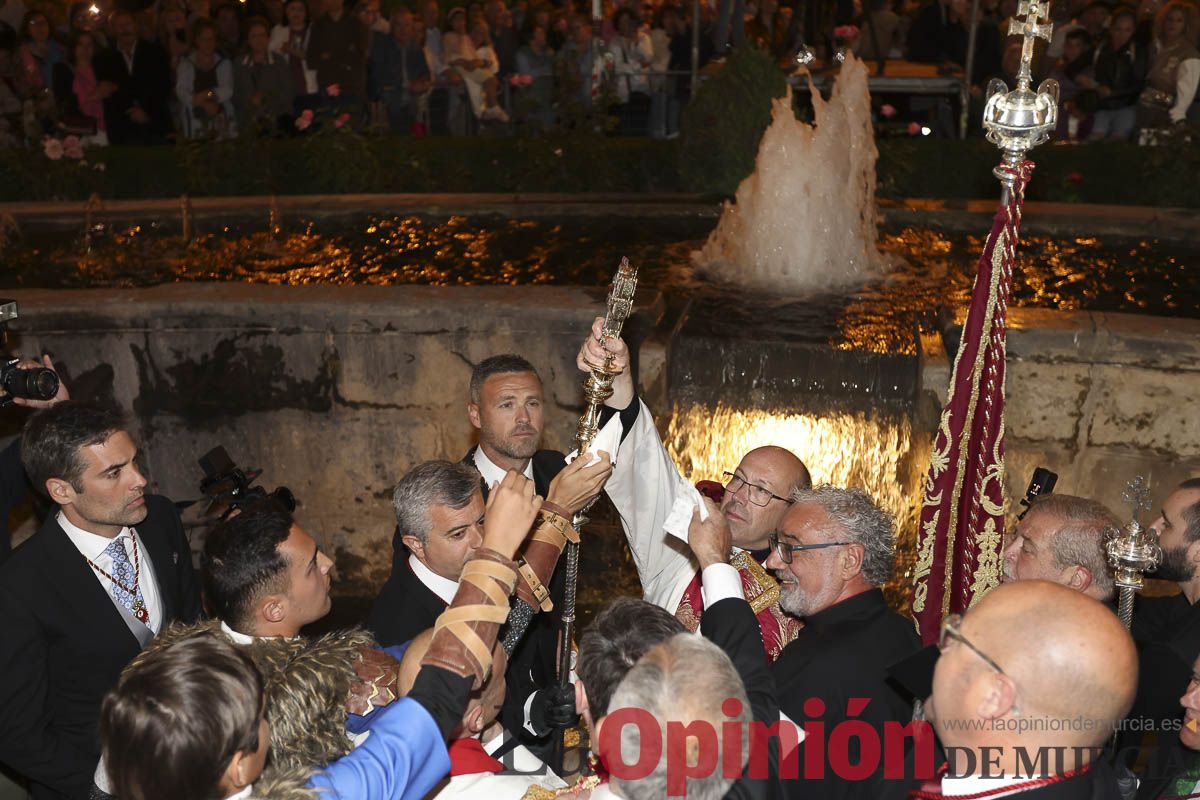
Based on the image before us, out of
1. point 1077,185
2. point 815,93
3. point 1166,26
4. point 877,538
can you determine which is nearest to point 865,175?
point 815,93

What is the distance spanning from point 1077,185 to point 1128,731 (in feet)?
26.0

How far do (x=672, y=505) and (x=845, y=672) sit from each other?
92cm

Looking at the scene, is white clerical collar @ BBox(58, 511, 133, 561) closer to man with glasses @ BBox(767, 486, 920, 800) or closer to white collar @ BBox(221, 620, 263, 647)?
white collar @ BBox(221, 620, 263, 647)

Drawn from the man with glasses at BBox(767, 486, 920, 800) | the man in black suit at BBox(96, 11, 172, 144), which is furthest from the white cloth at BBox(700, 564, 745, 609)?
the man in black suit at BBox(96, 11, 172, 144)

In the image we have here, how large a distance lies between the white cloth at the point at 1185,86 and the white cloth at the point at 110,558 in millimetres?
10150

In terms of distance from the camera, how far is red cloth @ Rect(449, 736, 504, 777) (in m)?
2.90

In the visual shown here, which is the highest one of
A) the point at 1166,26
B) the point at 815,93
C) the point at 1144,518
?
the point at 1166,26

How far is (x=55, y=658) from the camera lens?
3662 mm

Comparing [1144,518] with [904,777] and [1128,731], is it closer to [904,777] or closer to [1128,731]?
[1128,731]

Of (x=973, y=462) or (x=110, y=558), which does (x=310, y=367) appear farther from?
(x=973, y=462)

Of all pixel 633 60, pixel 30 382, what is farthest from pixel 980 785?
pixel 633 60

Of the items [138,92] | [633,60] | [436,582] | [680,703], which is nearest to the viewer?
[680,703]

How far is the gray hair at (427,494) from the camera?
3740 millimetres

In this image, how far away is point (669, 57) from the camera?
14.0 metres
